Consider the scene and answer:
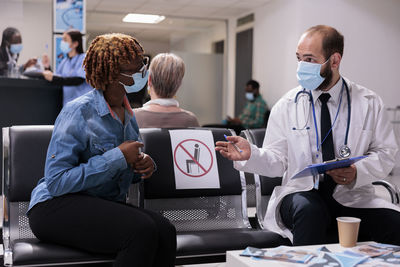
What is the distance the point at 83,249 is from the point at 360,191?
1226mm

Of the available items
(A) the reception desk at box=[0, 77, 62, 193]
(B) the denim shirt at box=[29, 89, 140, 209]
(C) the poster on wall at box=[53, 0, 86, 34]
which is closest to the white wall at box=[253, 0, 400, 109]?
(C) the poster on wall at box=[53, 0, 86, 34]

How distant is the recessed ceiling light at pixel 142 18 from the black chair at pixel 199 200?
7681mm

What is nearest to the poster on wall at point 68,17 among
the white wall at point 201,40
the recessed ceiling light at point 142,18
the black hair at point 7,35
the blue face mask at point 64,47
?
the blue face mask at point 64,47

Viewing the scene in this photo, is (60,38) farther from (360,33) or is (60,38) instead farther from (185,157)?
(360,33)

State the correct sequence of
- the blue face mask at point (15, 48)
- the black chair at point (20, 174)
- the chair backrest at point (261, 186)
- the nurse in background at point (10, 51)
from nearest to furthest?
the black chair at point (20, 174)
the chair backrest at point (261, 186)
the nurse in background at point (10, 51)
the blue face mask at point (15, 48)

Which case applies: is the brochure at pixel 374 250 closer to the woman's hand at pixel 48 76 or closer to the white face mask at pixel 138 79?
the white face mask at pixel 138 79

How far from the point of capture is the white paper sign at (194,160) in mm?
2330

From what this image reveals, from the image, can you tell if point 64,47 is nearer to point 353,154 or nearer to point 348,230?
point 353,154

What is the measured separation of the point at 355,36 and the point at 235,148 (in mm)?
6142

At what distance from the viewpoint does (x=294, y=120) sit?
7.42 feet

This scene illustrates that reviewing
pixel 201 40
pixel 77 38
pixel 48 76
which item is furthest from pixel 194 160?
pixel 201 40

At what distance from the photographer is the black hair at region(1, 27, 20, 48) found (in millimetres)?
5552

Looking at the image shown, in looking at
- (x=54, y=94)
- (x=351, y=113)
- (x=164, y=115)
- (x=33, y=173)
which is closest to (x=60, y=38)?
(x=54, y=94)

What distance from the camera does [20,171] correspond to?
2094mm
